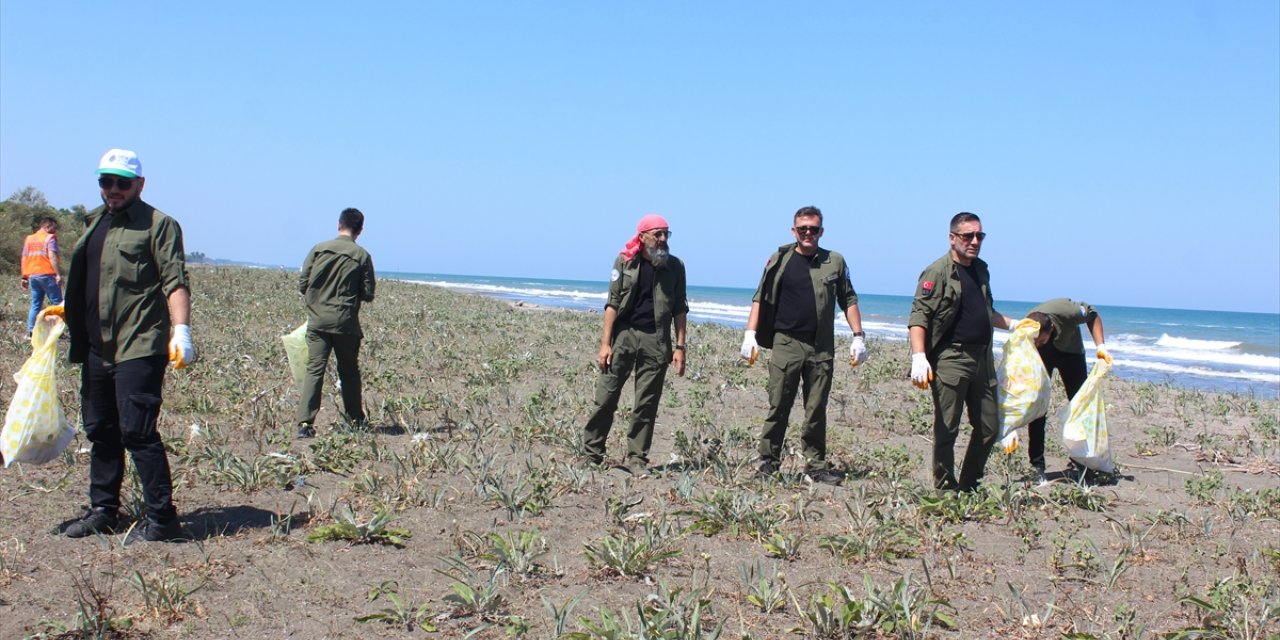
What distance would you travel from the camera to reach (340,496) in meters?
4.95

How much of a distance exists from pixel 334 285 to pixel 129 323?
274cm

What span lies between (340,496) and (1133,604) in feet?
12.8

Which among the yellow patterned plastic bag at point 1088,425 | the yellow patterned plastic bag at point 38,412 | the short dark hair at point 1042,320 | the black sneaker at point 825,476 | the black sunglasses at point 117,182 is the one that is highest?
the black sunglasses at point 117,182

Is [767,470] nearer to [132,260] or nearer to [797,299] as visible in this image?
[797,299]

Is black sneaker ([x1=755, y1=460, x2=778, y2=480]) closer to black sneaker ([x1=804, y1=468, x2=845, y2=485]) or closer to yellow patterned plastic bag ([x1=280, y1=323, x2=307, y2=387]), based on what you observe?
black sneaker ([x1=804, y1=468, x2=845, y2=485])

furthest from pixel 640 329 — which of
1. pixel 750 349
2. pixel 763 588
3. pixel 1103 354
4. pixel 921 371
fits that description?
pixel 1103 354

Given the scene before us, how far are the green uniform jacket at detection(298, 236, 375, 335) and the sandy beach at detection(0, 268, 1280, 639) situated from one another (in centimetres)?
81

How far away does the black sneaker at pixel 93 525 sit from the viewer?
4109 mm

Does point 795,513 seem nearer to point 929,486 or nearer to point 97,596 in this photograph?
point 929,486

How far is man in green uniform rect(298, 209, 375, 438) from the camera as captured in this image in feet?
21.7

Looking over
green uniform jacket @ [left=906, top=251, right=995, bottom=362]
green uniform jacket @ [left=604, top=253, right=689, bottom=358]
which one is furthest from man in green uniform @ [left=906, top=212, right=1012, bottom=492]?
green uniform jacket @ [left=604, top=253, right=689, bottom=358]

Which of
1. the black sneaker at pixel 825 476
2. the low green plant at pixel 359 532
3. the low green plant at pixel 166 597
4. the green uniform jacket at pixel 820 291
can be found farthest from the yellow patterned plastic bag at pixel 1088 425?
the low green plant at pixel 166 597

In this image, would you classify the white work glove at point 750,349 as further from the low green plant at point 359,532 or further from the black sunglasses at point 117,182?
the black sunglasses at point 117,182

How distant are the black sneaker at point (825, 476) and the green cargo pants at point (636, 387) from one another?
1.08 meters
